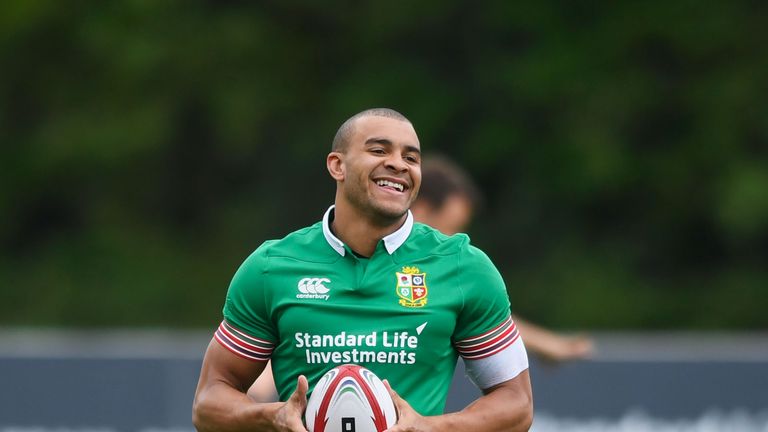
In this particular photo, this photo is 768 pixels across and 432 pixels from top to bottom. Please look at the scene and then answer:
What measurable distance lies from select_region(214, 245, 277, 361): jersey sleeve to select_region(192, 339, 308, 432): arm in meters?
0.05

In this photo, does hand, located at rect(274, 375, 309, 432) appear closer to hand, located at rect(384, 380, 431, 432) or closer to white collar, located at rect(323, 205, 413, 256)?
hand, located at rect(384, 380, 431, 432)

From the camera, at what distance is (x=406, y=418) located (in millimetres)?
4488

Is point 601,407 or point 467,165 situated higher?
point 467,165

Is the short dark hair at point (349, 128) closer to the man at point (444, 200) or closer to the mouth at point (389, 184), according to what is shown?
the mouth at point (389, 184)

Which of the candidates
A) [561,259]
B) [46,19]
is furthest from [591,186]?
[46,19]

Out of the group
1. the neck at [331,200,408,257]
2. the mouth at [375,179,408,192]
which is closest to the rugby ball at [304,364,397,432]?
the neck at [331,200,408,257]

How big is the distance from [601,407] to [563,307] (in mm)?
9251

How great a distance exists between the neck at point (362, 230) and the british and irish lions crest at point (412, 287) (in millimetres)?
179

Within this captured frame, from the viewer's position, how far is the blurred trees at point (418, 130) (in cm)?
1953

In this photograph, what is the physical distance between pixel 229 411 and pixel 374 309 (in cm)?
63

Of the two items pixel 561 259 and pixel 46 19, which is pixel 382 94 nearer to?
pixel 561 259

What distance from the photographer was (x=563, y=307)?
64.7ft

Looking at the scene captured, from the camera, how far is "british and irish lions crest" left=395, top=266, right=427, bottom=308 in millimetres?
4797

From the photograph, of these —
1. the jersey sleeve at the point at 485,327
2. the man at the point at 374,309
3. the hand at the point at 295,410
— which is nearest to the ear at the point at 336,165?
the man at the point at 374,309
